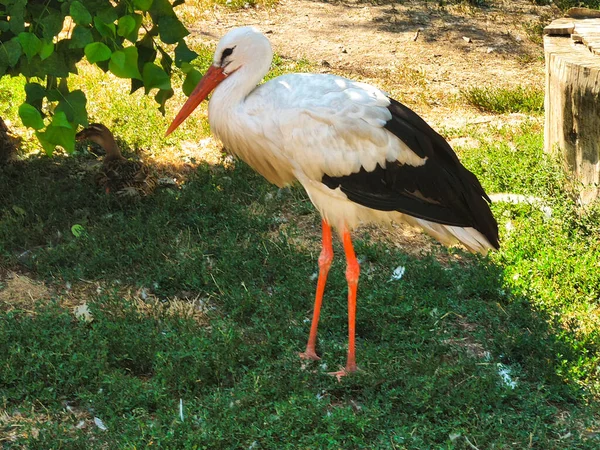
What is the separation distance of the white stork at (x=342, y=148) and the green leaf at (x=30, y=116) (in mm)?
895

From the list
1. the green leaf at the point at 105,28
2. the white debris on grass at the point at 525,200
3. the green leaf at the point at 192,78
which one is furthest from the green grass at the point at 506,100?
the green leaf at the point at 105,28

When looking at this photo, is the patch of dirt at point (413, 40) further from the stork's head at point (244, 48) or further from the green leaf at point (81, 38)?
the green leaf at point (81, 38)

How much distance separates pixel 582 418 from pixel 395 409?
806 mm

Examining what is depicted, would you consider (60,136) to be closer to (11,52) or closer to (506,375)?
(11,52)

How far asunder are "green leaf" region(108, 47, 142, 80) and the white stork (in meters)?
0.45

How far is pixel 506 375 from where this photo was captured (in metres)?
4.00

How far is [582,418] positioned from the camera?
3727 mm

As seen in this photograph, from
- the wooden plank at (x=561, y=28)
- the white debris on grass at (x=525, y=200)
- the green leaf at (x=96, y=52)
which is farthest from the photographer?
the wooden plank at (x=561, y=28)

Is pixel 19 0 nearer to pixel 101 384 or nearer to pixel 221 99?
pixel 221 99

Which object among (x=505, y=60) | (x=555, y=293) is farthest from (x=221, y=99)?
(x=505, y=60)

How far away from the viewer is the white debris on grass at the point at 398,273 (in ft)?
15.8

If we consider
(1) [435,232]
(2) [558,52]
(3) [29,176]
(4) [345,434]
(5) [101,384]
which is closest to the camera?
(4) [345,434]

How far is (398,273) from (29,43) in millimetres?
2322

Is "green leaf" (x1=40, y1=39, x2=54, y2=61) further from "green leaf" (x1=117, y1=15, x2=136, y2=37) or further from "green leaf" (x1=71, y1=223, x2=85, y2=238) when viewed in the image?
"green leaf" (x1=71, y1=223, x2=85, y2=238)
